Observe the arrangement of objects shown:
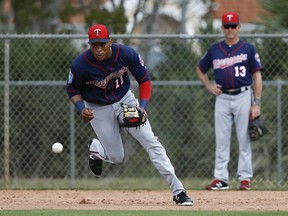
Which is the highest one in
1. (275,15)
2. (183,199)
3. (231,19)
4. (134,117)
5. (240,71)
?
(231,19)

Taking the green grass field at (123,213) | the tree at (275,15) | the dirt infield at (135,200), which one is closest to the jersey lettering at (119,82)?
the dirt infield at (135,200)

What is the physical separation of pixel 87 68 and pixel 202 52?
4537mm

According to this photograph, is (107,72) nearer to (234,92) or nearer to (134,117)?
(134,117)

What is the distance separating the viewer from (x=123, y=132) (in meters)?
13.7

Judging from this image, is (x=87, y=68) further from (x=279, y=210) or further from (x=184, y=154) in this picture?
(x=184, y=154)

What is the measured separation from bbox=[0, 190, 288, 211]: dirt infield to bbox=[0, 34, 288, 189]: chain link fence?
4.83ft

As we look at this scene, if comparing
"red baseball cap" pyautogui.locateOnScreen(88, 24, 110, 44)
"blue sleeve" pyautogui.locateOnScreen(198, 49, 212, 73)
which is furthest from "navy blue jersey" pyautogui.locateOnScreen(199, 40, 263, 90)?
"red baseball cap" pyautogui.locateOnScreen(88, 24, 110, 44)

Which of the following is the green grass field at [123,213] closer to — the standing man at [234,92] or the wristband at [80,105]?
the wristband at [80,105]

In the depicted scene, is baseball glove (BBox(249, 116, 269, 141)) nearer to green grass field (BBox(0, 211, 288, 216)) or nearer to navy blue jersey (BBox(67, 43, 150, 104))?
navy blue jersey (BBox(67, 43, 150, 104))

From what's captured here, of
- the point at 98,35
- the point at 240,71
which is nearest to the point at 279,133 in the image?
the point at 240,71

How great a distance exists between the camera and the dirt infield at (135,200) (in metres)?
9.95

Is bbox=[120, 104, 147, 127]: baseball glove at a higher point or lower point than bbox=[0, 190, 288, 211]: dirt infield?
higher

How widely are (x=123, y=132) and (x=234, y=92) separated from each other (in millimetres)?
2071

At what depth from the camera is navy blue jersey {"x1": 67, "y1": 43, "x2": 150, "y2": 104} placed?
33.0 ft
